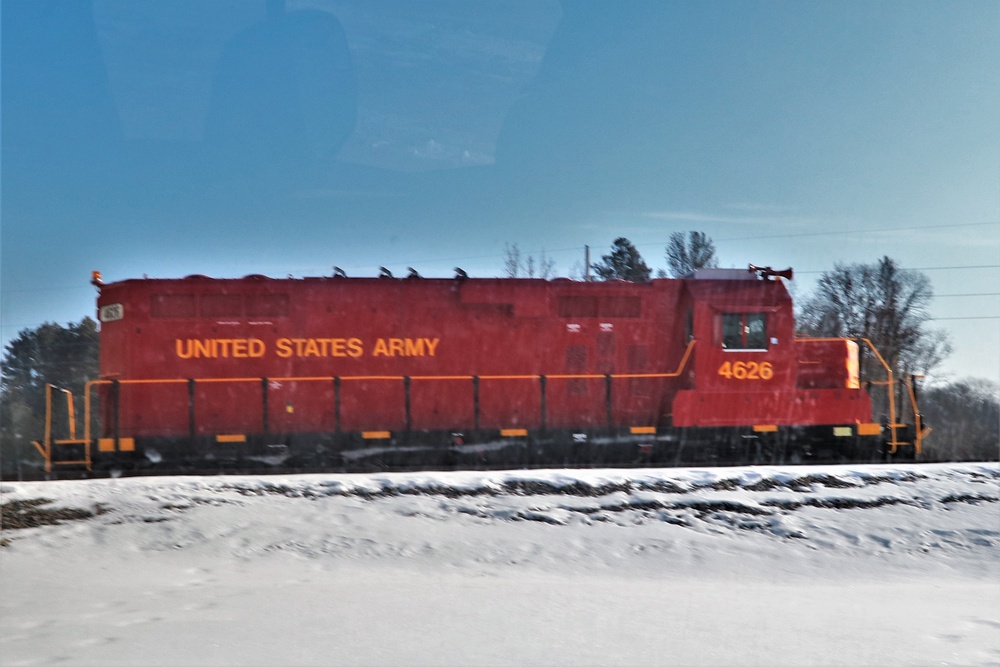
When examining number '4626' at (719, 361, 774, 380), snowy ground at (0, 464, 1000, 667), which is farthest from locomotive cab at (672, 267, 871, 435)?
snowy ground at (0, 464, 1000, 667)

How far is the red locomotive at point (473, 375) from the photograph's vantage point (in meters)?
12.3

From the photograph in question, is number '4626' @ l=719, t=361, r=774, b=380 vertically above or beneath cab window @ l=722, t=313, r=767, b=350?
beneath

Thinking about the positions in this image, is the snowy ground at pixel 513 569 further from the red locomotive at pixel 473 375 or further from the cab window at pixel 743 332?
the cab window at pixel 743 332

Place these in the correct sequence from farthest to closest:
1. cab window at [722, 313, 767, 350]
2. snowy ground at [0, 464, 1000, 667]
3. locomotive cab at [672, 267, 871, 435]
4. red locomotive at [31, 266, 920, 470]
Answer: cab window at [722, 313, 767, 350], locomotive cab at [672, 267, 871, 435], red locomotive at [31, 266, 920, 470], snowy ground at [0, 464, 1000, 667]

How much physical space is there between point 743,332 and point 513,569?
7.85 meters

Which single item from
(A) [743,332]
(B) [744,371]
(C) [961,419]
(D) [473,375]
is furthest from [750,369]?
(C) [961,419]

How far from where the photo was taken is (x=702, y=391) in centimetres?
1259

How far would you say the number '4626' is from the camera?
12.7 metres

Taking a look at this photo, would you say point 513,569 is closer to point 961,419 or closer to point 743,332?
point 743,332

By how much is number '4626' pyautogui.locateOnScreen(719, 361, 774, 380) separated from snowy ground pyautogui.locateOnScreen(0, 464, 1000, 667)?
2.99 meters

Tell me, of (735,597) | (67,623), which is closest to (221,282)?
(67,623)

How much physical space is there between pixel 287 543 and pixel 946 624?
464 cm

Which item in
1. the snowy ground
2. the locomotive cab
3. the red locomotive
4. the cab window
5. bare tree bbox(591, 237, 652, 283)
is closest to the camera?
the snowy ground

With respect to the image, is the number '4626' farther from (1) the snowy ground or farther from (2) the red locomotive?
(1) the snowy ground
